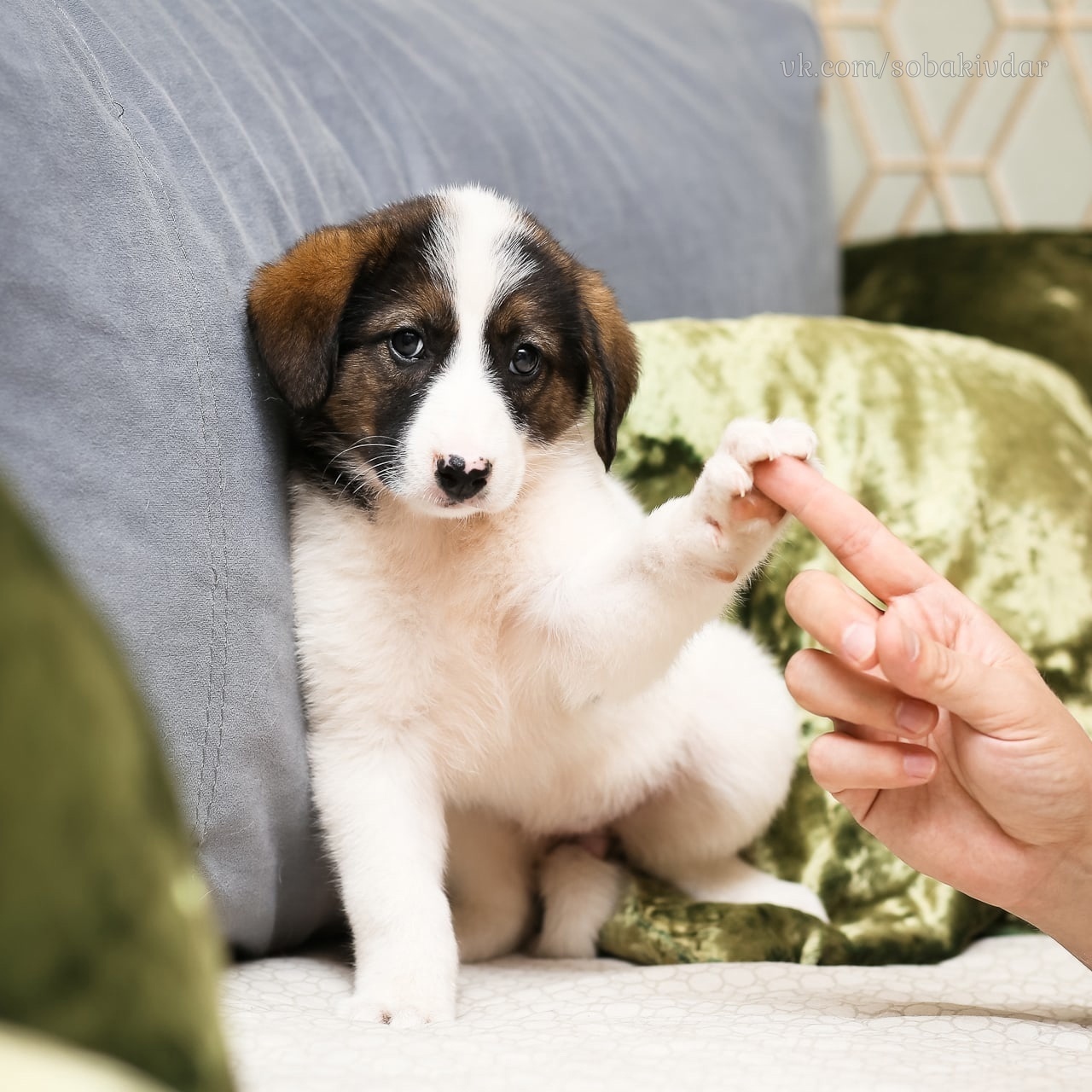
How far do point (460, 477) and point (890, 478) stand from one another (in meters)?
0.85

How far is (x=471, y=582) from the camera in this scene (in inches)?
59.0

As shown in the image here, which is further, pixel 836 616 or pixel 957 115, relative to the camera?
pixel 957 115

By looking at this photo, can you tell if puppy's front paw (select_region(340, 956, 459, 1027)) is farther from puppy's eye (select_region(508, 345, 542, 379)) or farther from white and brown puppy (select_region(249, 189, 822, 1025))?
puppy's eye (select_region(508, 345, 542, 379))

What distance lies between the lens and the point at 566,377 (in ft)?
5.35

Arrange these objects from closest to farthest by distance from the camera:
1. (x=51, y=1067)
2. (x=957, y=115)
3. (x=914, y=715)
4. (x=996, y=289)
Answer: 1. (x=51, y=1067)
2. (x=914, y=715)
3. (x=996, y=289)
4. (x=957, y=115)

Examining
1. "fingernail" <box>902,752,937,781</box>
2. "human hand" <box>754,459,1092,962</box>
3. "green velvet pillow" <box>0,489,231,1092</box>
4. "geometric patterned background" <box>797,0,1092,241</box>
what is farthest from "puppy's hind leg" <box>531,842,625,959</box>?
"geometric patterned background" <box>797,0,1092,241</box>

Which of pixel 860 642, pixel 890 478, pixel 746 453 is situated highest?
pixel 746 453

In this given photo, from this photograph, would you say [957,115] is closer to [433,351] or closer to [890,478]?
[890,478]

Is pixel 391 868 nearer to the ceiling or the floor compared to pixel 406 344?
nearer to the floor

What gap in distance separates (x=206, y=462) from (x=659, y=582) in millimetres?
495

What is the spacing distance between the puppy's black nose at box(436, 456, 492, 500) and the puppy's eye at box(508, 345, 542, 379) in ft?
0.75

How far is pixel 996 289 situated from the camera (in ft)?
9.68

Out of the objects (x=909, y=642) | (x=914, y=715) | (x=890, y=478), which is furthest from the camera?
(x=890, y=478)

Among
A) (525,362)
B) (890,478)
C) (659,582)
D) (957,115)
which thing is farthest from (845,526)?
(957,115)
